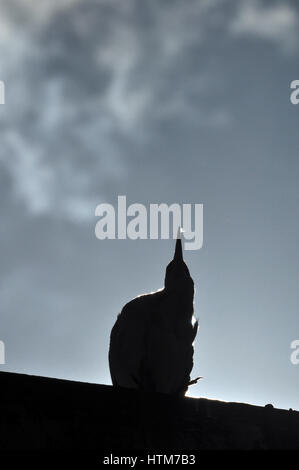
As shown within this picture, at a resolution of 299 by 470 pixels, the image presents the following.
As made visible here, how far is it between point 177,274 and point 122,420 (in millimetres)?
3436

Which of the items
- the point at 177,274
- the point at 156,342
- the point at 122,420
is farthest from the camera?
the point at 177,274

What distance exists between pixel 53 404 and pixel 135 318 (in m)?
2.80

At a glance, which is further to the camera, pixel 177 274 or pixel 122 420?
pixel 177 274

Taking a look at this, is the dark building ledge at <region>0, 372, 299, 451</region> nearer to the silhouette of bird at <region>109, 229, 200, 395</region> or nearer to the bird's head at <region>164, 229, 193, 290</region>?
the silhouette of bird at <region>109, 229, 200, 395</region>

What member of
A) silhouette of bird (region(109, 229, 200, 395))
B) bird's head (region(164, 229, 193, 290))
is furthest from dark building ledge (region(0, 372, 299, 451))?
bird's head (region(164, 229, 193, 290))

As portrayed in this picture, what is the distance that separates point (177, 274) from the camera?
785 centimetres

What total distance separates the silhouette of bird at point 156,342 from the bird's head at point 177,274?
2.5 inches

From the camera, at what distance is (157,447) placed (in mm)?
4594

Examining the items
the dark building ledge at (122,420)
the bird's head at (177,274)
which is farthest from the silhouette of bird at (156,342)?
the dark building ledge at (122,420)

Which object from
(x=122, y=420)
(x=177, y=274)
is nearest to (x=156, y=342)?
(x=177, y=274)

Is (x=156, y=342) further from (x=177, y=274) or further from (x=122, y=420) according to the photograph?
(x=122, y=420)
